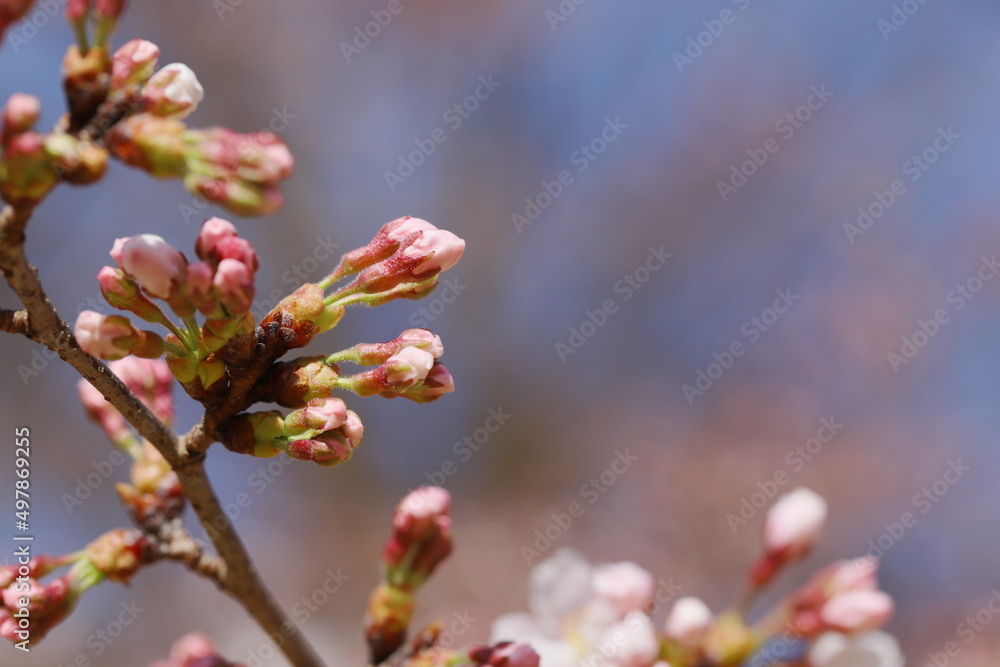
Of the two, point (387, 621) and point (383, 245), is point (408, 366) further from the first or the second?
point (387, 621)

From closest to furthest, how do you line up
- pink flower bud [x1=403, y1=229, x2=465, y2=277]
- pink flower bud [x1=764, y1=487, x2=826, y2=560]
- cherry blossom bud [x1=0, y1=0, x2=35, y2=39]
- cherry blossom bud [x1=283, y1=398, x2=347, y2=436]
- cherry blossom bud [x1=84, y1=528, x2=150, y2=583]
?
cherry blossom bud [x1=0, y1=0, x2=35, y2=39] → cherry blossom bud [x1=283, y1=398, x2=347, y2=436] → pink flower bud [x1=403, y1=229, x2=465, y2=277] → cherry blossom bud [x1=84, y1=528, x2=150, y2=583] → pink flower bud [x1=764, y1=487, x2=826, y2=560]

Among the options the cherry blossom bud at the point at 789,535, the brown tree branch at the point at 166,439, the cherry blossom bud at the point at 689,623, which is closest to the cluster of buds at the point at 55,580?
the brown tree branch at the point at 166,439

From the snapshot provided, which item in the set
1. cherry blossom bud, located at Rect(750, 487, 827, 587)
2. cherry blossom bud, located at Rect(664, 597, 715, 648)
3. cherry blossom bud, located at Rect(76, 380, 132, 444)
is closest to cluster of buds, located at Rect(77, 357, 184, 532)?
cherry blossom bud, located at Rect(76, 380, 132, 444)

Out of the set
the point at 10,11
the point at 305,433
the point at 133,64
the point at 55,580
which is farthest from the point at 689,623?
the point at 10,11

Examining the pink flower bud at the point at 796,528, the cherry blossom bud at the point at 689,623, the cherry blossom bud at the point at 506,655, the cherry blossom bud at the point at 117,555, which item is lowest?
the cherry blossom bud at the point at 506,655

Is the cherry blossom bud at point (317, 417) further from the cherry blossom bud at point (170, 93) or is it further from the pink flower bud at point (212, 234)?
the cherry blossom bud at point (170, 93)

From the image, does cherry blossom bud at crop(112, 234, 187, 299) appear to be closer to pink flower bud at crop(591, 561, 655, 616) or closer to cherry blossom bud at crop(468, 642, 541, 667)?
cherry blossom bud at crop(468, 642, 541, 667)

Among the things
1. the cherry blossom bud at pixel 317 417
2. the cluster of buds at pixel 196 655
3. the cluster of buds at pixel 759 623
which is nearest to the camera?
the cherry blossom bud at pixel 317 417
